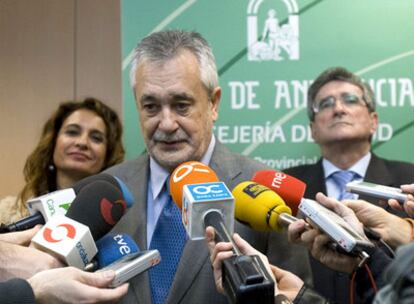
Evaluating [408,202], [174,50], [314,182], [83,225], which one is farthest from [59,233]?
[314,182]

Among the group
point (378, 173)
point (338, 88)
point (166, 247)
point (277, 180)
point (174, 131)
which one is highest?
point (338, 88)

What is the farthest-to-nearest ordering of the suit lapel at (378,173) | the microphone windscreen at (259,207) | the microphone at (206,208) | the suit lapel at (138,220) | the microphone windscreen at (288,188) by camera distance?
1. the suit lapel at (378,173)
2. the suit lapel at (138,220)
3. the microphone windscreen at (288,188)
4. the microphone windscreen at (259,207)
5. the microphone at (206,208)

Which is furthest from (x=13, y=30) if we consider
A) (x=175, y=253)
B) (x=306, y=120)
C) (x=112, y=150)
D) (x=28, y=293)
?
(x=28, y=293)

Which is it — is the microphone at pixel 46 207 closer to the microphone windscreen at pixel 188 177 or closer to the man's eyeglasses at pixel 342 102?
the microphone windscreen at pixel 188 177

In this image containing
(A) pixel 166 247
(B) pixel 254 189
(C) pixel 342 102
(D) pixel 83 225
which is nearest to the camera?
→ (D) pixel 83 225

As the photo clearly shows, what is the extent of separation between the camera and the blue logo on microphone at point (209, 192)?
3.10 feet

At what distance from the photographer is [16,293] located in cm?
88

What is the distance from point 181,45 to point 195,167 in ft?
1.43

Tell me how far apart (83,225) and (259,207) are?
373 mm

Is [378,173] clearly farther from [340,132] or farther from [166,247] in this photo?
[166,247]

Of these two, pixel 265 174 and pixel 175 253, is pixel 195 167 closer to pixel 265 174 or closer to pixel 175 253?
pixel 265 174

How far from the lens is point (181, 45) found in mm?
1444

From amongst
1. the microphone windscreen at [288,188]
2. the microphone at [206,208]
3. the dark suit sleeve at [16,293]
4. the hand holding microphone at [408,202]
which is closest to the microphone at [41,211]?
the dark suit sleeve at [16,293]

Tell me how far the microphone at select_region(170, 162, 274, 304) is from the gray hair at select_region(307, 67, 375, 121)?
1.18m
